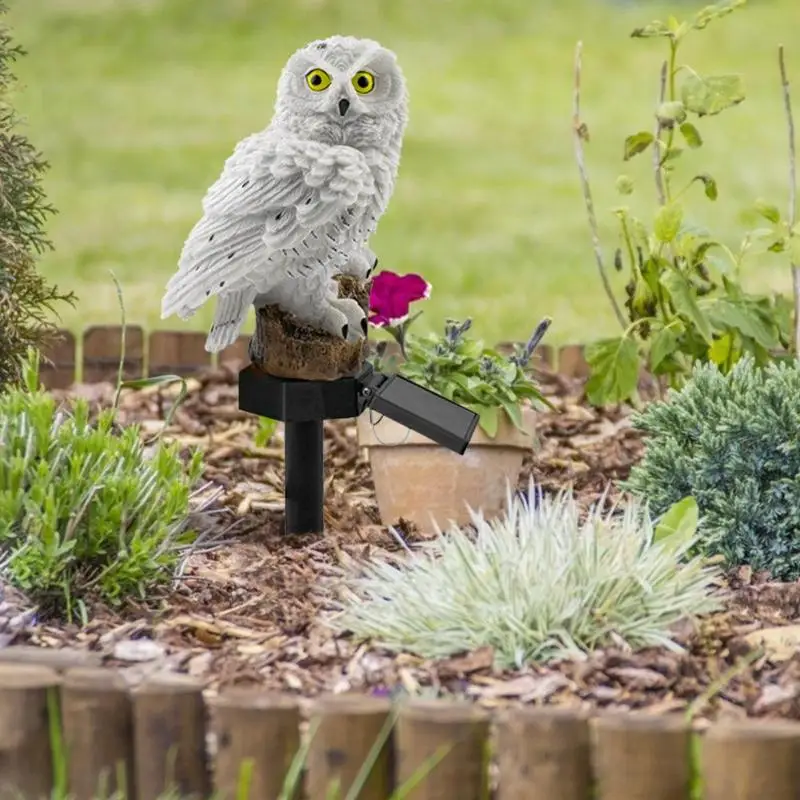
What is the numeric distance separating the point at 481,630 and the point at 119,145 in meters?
8.62

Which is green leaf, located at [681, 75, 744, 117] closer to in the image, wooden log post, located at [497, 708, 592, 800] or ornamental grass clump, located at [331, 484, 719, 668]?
ornamental grass clump, located at [331, 484, 719, 668]

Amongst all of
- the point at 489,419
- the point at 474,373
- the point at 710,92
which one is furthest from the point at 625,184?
the point at 489,419

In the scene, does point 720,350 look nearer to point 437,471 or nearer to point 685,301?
point 685,301

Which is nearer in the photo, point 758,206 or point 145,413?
point 758,206

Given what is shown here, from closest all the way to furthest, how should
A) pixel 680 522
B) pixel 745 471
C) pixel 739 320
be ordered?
pixel 680 522 → pixel 745 471 → pixel 739 320

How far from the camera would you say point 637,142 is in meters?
4.95

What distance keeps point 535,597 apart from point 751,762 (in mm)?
912

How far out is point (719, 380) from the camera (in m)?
4.11

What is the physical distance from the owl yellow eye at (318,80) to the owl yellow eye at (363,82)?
71 mm

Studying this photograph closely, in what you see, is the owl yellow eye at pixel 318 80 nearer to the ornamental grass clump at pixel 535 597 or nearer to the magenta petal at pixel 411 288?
the magenta petal at pixel 411 288

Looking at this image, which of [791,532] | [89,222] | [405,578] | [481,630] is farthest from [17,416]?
[89,222]

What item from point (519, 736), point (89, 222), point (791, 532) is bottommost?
point (519, 736)

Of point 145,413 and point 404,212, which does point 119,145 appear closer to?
point 404,212

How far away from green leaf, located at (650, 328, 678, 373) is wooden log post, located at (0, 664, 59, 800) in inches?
108
